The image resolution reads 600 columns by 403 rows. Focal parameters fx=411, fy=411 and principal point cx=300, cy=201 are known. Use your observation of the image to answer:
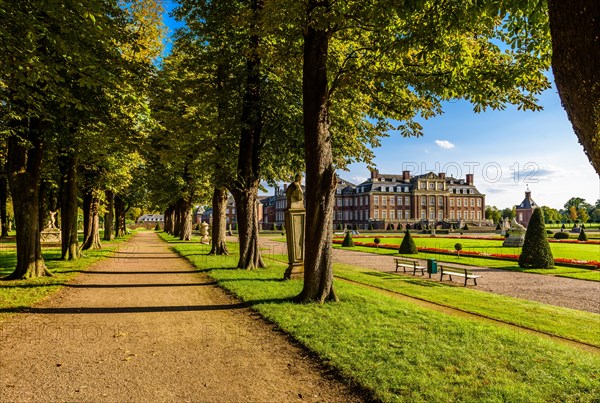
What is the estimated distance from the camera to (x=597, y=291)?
42.2 feet

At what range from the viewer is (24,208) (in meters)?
12.3

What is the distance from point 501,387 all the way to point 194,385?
3.47 metres

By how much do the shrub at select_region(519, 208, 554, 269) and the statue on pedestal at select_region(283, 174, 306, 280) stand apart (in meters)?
11.3

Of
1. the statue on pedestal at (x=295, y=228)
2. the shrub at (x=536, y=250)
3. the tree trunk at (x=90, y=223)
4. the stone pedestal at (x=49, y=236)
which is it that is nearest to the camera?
the statue on pedestal at (x=295, y=228)

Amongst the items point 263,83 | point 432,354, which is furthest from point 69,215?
point 432,354

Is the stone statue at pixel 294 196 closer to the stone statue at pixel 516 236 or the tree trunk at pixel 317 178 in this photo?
the tree trunk at pixel 317 178

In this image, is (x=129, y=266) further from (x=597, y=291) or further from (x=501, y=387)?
(x=597, y=291)

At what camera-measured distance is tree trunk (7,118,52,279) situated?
12.3m

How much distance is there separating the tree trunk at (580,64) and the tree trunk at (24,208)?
45.4ft

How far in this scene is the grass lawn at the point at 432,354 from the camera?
4516mm

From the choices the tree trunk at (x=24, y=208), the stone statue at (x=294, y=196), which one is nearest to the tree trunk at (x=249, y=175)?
the stone statue at (x=294, y=196)

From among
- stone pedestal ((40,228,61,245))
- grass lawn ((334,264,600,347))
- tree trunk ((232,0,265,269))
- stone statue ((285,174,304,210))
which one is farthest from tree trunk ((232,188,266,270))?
stone pedestal ((40,228,61,245))

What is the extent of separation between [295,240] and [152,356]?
8362 mm

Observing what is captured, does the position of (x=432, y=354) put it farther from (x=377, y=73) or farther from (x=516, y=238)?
(x=516, y=238)
